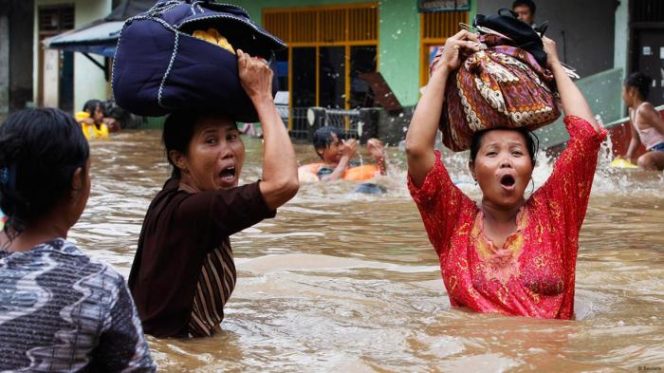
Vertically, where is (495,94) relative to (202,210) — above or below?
above

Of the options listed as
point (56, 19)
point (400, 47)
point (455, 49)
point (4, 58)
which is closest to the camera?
point (455, 49)

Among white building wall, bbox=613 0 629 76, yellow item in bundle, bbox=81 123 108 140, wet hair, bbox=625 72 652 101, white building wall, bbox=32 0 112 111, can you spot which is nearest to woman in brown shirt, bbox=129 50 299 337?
wet hair, bbox=625 72 652 101

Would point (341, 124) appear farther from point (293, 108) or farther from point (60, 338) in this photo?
point (60, 338)

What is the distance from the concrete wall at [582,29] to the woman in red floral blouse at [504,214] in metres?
14.7

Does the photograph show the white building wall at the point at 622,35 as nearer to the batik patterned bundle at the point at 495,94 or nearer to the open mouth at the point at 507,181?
the batik patterned bundle at the point at 495,94

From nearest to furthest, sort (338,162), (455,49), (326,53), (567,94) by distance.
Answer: (455,49), (567,94), (338,162), (326,53)

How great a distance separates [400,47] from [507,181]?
1678cm

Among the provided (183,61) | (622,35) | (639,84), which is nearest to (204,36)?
(183,61)

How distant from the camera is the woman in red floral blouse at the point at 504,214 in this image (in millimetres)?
4281

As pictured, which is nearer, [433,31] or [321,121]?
[433,31]

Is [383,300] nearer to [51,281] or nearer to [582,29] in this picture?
[51,281]

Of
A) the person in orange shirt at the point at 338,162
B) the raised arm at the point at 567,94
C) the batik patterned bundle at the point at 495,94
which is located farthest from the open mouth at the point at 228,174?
the person in orange shirt at the point at 338,162

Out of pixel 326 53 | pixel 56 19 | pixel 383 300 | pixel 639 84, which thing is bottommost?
pixel 383 300

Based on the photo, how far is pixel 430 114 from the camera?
4.39 metres
